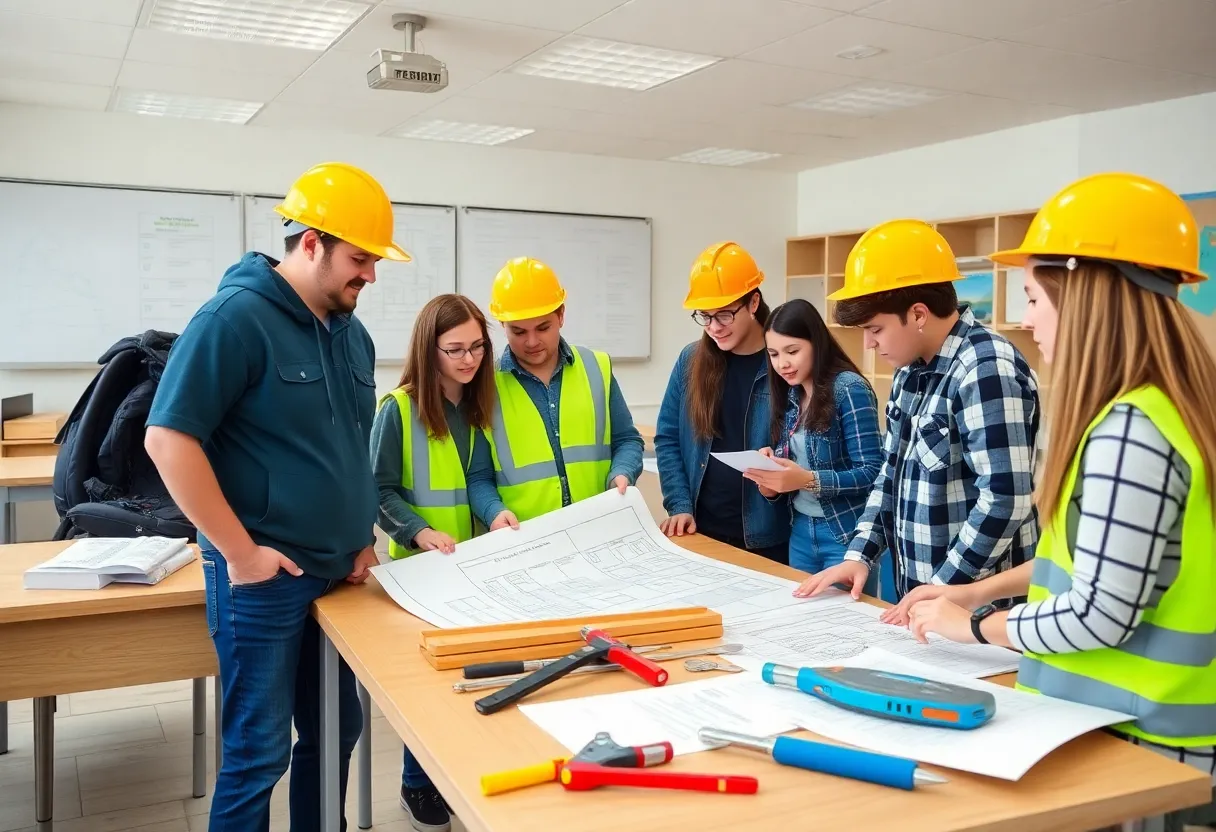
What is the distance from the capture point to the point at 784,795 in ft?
3.23

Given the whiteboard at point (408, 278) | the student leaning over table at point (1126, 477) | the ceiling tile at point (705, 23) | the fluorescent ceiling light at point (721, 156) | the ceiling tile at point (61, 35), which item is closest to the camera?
the student leaning over table at point (1126, 477)

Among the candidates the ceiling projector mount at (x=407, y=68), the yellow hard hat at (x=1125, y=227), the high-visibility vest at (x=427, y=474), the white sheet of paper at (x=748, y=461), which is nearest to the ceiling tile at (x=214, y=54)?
the ceiling projector mount at (x=407, y=68)

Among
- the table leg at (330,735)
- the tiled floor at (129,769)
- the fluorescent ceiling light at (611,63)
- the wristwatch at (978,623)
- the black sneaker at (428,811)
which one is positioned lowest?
the tiled floor at (129,769)

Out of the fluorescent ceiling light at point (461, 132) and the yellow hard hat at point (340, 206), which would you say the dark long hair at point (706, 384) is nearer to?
the yellow hard hat at point (340, 206)

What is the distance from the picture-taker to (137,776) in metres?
2.97

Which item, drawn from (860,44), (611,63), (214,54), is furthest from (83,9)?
(860,44)

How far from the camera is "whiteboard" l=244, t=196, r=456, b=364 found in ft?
20.9

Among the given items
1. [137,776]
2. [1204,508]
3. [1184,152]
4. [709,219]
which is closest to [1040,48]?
[1184,152]

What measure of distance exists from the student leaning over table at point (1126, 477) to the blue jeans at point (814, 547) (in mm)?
1095

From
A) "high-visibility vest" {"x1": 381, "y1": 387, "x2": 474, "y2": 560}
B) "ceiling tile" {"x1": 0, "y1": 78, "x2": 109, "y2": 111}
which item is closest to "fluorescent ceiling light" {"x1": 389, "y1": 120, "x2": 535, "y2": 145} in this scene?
"ceiling tile" {"x1": 0, "y1": 78, "x2": 109, "y2": 111}

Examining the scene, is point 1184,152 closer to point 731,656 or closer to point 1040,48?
point 1040,48

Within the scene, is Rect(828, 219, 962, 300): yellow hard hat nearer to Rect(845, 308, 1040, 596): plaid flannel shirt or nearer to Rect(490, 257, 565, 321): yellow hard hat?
Rect(845, 308, 1040, 596): plaid flannel shirt

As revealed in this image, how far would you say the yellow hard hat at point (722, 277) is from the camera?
2.52 meters

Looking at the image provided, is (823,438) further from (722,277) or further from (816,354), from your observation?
(722,277)
